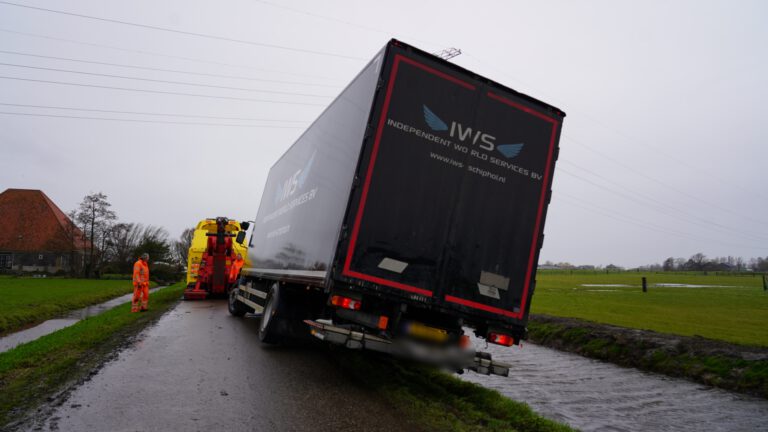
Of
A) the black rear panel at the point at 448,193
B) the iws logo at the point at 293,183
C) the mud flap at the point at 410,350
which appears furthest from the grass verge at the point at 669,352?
the iws logo at the point at 293,183

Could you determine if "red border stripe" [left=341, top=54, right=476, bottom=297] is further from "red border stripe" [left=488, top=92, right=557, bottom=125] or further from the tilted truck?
"red border stripe" [left=488, top=92, right=557, bottom=125]

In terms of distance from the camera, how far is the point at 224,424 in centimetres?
423

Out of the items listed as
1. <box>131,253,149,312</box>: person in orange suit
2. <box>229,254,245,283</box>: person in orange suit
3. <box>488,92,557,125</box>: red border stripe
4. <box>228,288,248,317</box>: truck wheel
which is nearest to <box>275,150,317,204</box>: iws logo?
<box>488,92,557,125</box>: red border stripe

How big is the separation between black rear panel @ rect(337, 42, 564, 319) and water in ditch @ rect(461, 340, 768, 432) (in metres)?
1.80

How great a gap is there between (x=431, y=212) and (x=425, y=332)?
1.39 m

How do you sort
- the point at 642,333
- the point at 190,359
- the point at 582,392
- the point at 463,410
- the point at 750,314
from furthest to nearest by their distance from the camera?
the point at 750,314 → the point at 642,333 → the point at 582,392 → the point at 190,359 → the point at 463,410

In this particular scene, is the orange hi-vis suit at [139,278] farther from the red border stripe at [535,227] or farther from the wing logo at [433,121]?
the red border stripe at [535,227]

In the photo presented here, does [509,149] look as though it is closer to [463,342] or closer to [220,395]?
[463,342]

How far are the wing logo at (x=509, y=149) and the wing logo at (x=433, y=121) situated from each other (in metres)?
0.79

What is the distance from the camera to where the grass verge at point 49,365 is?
4742 millimetres

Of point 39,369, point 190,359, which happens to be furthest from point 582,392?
point 39,369

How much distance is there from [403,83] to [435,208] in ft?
4.86

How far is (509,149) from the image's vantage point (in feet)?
19.7

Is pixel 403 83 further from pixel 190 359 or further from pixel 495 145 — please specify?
pixel 190 359
